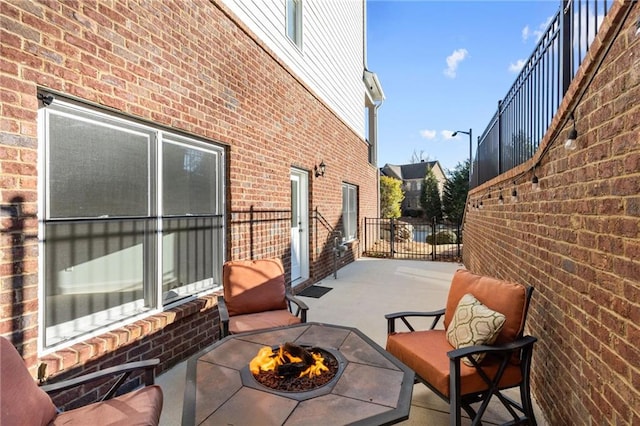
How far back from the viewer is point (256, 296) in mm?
3432

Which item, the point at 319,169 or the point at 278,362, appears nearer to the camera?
the point at 278,362

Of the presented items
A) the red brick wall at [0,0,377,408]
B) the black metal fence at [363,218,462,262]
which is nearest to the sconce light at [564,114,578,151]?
the red brick wall at [0,0,377,408]

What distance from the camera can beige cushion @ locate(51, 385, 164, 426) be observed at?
1619mm

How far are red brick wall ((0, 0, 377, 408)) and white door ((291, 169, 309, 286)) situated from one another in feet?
1.45

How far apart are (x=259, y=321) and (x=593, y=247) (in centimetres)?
268

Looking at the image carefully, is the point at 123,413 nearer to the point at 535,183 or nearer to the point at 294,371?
the point at 294,371

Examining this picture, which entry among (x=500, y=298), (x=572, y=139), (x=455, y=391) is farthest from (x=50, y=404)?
(x=572, y=139)

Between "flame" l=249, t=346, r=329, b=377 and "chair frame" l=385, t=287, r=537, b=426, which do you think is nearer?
"flame" l=249, t=346, r=329, b=377

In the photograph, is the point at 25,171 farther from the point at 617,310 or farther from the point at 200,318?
the point at 617,310

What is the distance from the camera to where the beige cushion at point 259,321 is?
301cm

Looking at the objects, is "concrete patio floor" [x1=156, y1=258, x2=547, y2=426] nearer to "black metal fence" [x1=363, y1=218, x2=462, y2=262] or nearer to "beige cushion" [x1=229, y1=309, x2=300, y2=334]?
"beige cushion" [x1=229, y1=309, x2=300, y2=334]

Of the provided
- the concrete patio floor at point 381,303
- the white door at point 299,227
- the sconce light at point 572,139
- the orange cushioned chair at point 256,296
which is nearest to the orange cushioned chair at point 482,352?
the concrete patio floor at point 381,303

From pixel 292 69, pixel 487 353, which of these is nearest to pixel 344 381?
pixel 487 353

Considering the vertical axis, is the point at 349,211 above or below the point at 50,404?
above
